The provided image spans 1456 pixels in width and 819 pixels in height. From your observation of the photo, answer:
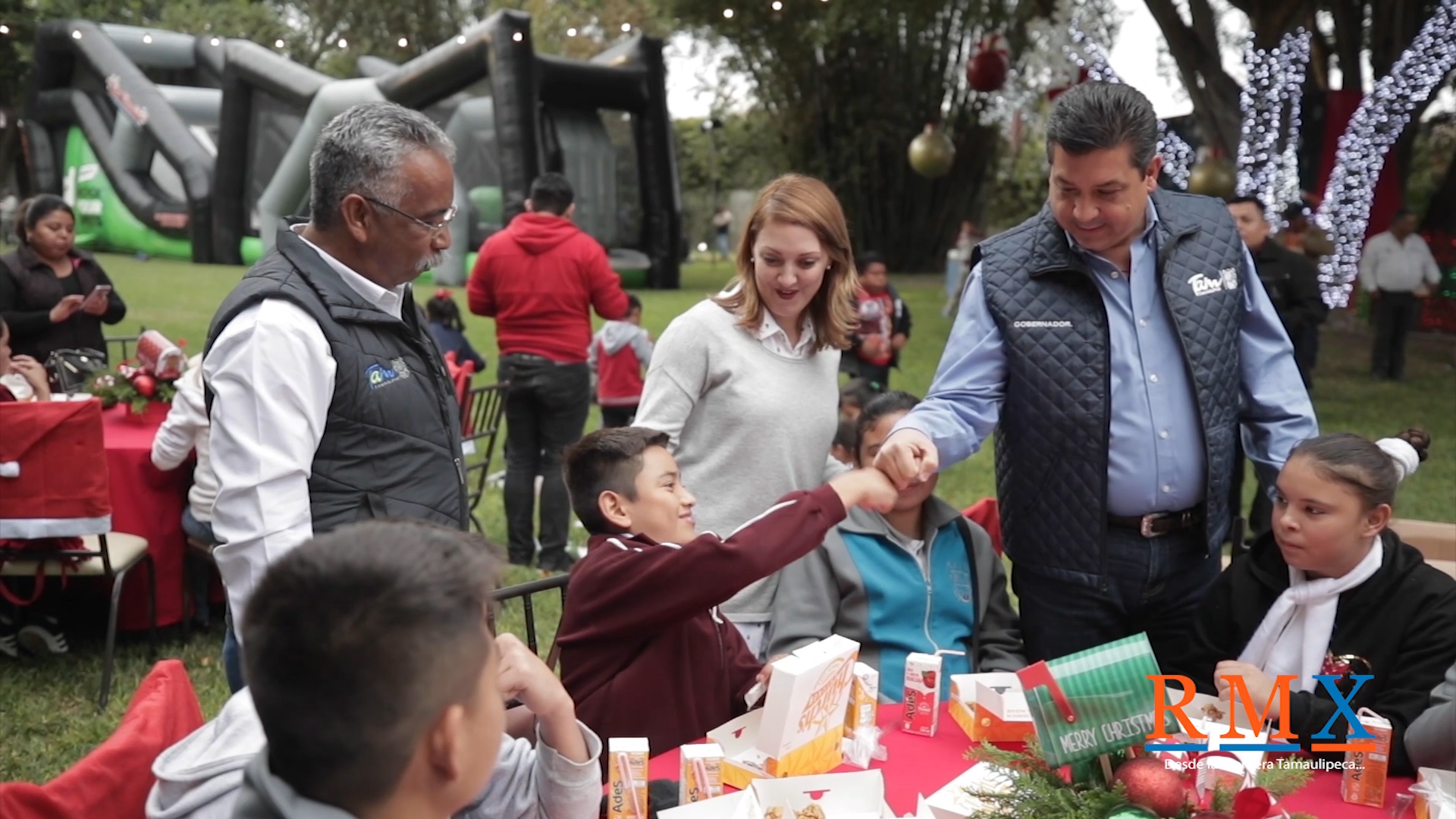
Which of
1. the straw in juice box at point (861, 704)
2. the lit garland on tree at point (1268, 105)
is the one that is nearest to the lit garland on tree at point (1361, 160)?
the lit garland on tree at point (1268, 105)

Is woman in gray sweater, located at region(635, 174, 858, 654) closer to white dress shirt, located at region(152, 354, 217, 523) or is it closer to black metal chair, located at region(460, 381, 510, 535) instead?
white dress shirt, located at region(152, 354, 217, 523)

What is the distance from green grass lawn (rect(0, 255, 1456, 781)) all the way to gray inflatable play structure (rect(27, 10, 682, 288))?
104 centimetres

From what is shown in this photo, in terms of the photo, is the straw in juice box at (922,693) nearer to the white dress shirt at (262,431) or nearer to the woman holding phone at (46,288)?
the white dress shirt at (262,431)

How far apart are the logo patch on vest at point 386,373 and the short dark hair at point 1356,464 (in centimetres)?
183

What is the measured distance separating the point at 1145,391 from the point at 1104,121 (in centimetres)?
57

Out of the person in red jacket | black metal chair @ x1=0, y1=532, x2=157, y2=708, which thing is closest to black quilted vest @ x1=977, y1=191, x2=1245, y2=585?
black metal chair @ x1=0, y1=532, x2=157, y2=708

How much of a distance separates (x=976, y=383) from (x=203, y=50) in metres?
27.5

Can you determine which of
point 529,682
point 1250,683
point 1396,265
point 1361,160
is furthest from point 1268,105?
point 529,682

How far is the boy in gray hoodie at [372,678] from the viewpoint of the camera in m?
1.15

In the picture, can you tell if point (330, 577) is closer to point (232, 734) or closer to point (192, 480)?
point (232, 734)

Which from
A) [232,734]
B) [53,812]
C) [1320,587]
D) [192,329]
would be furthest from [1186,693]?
[192,329]

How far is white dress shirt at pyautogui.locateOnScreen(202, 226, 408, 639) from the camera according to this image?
1.97 metres

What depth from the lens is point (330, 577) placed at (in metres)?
1.17

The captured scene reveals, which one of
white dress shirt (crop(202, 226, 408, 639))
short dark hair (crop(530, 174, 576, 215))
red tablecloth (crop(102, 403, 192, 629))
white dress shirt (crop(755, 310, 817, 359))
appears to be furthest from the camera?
short dark hair (crop(530, 174, 576, 215))
